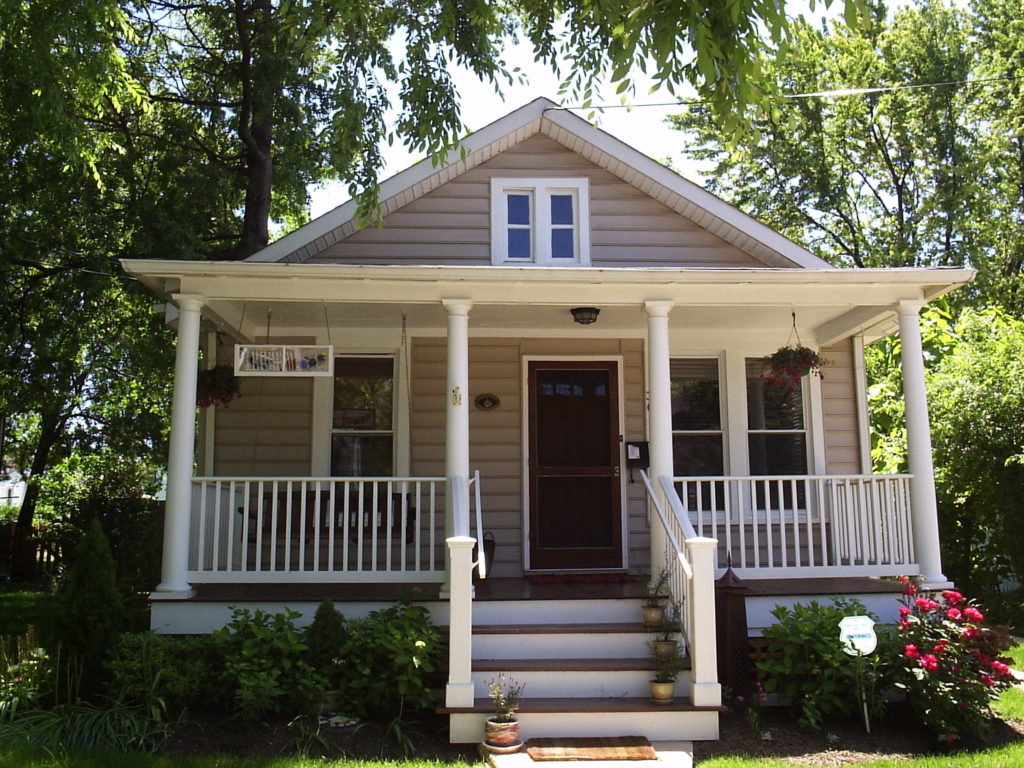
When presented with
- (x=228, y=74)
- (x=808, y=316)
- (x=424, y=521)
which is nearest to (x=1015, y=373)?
(x=808, y=316)

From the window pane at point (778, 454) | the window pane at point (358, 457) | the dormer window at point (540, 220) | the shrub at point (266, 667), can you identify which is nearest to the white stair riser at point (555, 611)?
the shrub at point (266, 667)

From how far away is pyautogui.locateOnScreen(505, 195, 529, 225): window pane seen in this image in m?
9.38

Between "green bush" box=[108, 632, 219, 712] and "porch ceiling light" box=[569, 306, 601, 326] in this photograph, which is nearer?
"green bush" box=[108, 632, 219, 712]

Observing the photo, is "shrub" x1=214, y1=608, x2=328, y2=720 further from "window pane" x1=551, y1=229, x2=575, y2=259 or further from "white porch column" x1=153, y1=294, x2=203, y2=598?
"window pane" x1=551, y1=229, x2=575, y2=259

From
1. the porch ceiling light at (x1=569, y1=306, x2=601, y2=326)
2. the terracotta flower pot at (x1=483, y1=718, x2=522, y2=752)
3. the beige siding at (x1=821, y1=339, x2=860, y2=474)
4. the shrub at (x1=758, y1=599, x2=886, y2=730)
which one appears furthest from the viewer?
the beige siding at (x1=821, y1=339, x2=860, y2=474)

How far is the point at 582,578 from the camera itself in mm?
8328

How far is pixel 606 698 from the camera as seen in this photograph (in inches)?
244

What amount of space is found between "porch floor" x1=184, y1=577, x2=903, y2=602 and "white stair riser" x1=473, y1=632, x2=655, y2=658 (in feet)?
1.28

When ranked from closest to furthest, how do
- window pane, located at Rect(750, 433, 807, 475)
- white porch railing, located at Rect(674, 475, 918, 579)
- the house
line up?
white porch railing, located at Rect(674, 475, 918, 579) < the house < window pane, located at Rect(750, 433, 807, 475)

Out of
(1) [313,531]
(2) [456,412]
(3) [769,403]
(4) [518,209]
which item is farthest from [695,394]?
(1) [313,531]

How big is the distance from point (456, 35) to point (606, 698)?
5.43 metres

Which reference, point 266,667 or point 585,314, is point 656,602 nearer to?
point 585,314

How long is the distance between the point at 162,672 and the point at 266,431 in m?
3.44

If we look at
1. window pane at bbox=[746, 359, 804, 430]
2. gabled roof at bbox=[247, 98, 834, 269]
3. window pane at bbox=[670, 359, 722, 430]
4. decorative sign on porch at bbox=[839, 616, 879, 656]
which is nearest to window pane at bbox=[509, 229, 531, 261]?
gabled roof at bbox=[247, 98, 834, 269]
